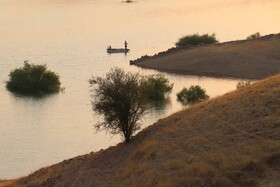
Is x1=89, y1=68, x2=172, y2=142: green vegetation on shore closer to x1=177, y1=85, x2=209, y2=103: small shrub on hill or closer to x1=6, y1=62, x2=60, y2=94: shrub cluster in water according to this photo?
x1=177, y1=85, x2=209, y2=103: small shrub on hill

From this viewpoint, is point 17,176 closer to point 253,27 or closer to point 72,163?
point 72,163

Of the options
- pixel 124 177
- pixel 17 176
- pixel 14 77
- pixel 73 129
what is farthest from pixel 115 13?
pixel 124 177

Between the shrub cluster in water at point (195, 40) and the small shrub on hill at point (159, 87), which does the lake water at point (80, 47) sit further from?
the shrub cluster in water at point (195, 40)

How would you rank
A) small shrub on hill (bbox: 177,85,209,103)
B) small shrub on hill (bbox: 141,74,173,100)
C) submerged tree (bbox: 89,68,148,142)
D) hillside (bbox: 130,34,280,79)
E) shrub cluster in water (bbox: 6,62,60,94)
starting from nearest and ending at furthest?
submerged tree (bbox: 89,68,148,142) → small shrub on hill (bbox: 177,85,209,103) → small shrub on hill (bbox: 141,74,173,100) → shrub cluster in water (bbox: 6,62,60,94) → hillside (bbox: 130,34,280,79)

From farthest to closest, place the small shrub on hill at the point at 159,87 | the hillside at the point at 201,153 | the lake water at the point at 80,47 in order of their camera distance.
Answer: the small shrub on hill at the point at 159,87, the lake water at the point at 80,47, the hillside at the point at 201,153

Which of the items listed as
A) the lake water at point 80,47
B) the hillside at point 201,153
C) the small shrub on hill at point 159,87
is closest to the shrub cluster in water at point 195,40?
the lake water at point 80,47

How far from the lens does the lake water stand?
5069cm

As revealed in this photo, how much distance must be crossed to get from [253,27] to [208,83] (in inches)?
1928

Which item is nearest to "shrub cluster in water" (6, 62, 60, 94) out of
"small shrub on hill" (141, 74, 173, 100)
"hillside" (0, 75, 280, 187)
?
"small shrub on hill" (141, 74, 173, 100)

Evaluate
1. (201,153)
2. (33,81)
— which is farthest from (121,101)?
(33,81)

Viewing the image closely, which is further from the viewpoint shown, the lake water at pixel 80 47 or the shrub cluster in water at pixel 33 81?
the shrub cluster in water at pixel 33 81

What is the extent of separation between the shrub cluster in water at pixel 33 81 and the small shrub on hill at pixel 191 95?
17216mm

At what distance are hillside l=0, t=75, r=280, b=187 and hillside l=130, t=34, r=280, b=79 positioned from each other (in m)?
42.6

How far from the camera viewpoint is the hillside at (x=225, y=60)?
80.9 metres
